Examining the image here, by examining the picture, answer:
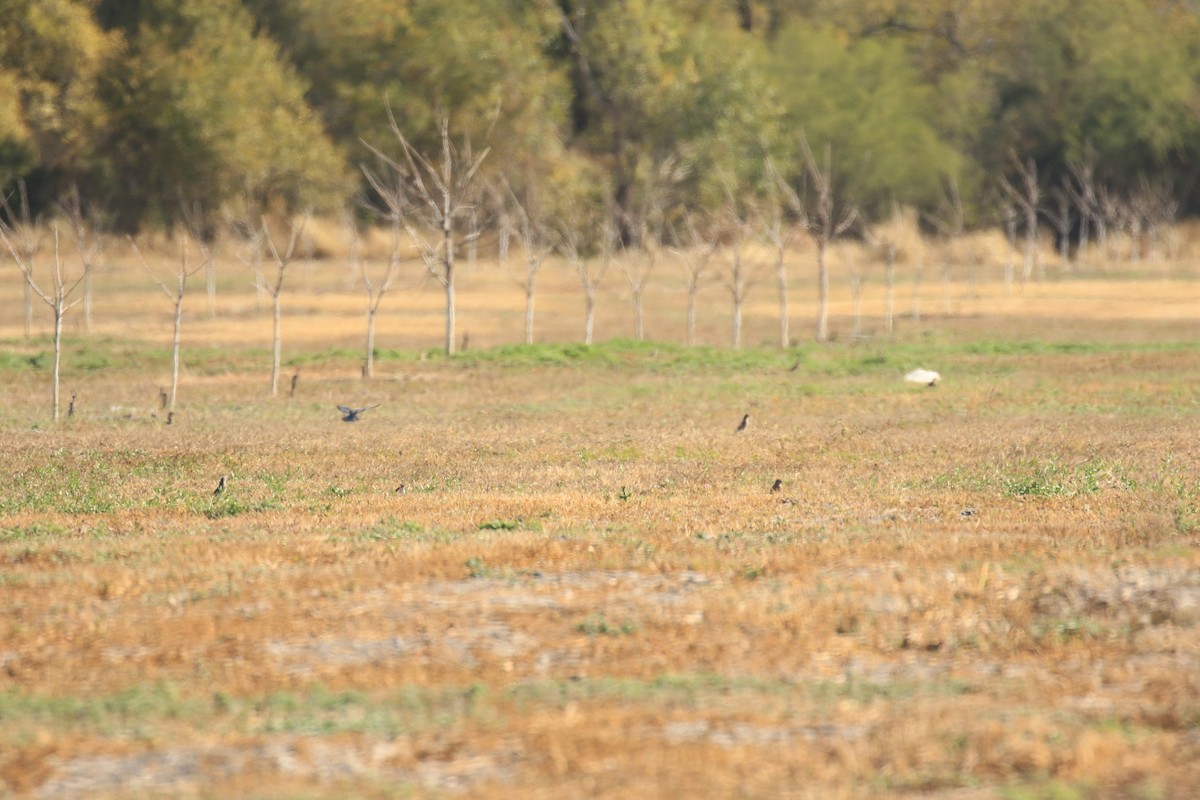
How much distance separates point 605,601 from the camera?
12.0 meters

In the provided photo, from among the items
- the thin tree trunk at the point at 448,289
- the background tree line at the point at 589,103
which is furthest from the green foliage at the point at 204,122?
Result: the thin tree trunk at the point at 448,289

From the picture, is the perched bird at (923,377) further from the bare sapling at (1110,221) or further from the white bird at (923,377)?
the bare sapling at (1110,221)

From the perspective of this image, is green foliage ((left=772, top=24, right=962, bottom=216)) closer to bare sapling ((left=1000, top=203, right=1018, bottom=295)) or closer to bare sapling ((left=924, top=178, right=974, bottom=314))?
bare sapling ((left=924, top=178, right=974, bottom=314))

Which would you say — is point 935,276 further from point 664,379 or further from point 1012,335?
point 664,379

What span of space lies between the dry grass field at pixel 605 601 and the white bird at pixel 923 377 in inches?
146

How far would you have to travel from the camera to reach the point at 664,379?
32.4 meters

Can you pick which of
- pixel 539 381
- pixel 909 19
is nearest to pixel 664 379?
pixel 539 381

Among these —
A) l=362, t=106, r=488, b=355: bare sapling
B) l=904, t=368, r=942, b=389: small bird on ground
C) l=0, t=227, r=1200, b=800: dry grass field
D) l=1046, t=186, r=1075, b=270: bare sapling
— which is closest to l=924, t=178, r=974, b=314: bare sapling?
l=1046, t=186, r=1075, b=270: bare sapling

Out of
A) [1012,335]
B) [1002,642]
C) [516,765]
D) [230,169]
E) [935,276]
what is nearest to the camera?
[516,765]

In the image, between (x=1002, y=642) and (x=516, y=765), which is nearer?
(x=516, y=765)

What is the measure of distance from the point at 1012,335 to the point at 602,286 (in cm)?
2264

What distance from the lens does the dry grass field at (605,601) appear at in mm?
8664

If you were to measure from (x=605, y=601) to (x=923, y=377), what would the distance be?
66.9ft

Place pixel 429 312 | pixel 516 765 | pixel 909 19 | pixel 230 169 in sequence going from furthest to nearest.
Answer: pixel 909 19 → pixel 230 169 → pixel 429 312 → pixel 516 765
